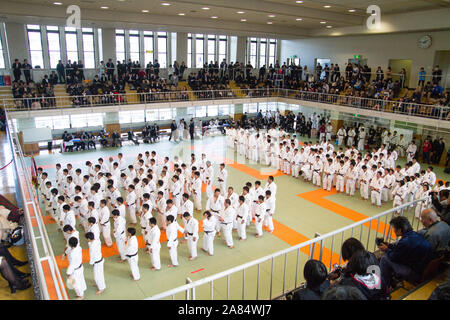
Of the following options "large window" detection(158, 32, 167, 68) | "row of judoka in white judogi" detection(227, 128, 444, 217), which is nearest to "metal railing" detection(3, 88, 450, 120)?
"row of judoka in white judogi" detection(227, 128, 444, 217)

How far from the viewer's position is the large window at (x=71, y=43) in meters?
23.4

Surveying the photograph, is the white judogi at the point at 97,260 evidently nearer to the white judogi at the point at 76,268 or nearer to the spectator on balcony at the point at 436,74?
the white judogi at the point at 76,268

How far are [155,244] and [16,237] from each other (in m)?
2.73

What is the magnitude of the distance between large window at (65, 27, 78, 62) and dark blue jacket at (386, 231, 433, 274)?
24.8m

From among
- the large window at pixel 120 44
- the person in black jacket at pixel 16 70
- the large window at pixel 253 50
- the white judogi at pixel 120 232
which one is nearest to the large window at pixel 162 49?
the large window at pixel 120 44

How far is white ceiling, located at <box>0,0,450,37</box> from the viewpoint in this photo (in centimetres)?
1495

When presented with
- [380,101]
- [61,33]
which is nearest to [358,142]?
[380,101]

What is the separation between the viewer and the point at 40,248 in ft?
20.1

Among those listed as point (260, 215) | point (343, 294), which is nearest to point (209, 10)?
point (260, 215)

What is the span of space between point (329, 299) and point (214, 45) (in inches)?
1155

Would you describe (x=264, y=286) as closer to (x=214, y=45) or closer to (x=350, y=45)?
(x=350, y=45)

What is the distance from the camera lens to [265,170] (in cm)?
1600

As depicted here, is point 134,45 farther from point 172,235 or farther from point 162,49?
point 172,235

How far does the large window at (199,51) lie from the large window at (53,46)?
10916 mm
